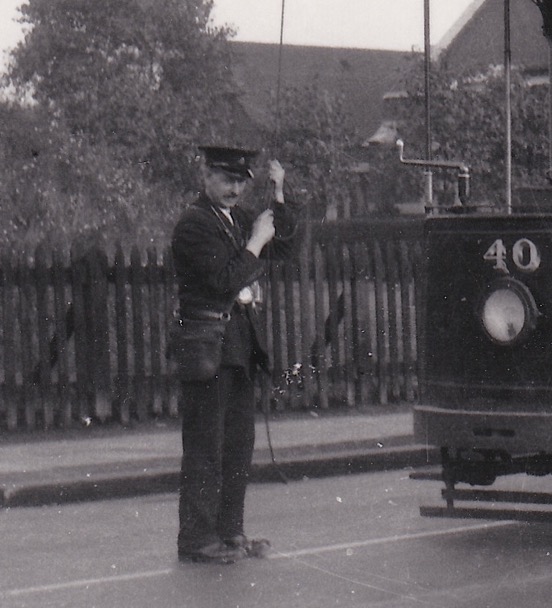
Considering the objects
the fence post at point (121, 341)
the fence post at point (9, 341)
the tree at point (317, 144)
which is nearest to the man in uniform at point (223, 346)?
the fence post at point (9, 341)

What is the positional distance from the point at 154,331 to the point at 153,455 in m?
2.31

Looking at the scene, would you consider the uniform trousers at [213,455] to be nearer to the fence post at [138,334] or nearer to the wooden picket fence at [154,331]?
the wooden picket fence at [154,331]

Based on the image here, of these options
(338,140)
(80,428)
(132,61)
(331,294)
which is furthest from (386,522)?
(132,61)

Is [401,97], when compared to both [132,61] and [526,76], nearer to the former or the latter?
[526,76]

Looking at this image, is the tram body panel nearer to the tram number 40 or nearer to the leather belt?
the tram number 40

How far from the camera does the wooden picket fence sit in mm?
12008

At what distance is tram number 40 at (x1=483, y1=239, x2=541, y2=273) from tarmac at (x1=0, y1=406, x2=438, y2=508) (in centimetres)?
171

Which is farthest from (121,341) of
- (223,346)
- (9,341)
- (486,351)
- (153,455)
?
(486,351)

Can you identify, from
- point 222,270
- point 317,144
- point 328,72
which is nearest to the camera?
point 222,270

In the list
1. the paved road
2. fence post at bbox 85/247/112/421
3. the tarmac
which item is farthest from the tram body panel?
fence post at bbox 85/247/112/421

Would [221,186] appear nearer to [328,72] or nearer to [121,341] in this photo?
[121,341]

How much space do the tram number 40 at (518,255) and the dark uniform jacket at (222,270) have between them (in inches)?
39.7

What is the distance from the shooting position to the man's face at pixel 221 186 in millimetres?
7188

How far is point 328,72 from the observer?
245 ft
